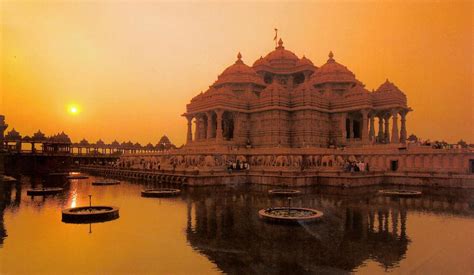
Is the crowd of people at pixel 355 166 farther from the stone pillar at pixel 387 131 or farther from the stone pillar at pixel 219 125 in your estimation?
the stone pillar at pixel 387 131

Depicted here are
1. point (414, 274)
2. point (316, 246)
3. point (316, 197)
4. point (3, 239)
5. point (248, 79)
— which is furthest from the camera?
point (248, 79)

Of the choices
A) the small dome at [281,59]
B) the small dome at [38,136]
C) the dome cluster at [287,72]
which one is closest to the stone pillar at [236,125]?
the dome cluster at [287,72]

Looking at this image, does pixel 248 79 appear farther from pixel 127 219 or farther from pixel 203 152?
pixel 127 219

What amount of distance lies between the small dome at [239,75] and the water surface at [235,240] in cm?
3025

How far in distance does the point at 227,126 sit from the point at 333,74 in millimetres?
14400

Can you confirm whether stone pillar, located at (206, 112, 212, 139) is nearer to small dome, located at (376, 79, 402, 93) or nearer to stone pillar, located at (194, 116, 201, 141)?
stone pillar, located at (194, 116, 201, 141)

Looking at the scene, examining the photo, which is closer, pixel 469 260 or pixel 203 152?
pixel 469 260

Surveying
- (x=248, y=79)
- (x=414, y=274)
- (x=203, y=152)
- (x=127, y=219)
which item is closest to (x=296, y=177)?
(x=203, y=152)

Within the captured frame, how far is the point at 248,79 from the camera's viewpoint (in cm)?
4772

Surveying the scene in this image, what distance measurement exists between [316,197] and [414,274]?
12.7 m

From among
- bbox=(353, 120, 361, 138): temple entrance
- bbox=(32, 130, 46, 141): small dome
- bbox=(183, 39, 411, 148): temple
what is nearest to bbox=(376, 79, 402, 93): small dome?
bbox=(183, 39, 411, 148): temple

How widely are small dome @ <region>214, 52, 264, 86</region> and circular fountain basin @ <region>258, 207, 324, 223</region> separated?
110 feet

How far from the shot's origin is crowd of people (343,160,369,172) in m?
29.5

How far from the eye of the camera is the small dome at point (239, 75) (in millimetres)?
47656
